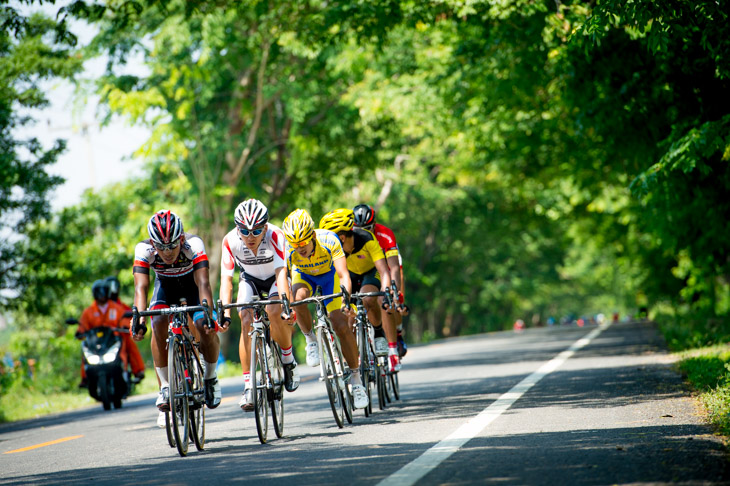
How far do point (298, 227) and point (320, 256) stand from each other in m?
0.75

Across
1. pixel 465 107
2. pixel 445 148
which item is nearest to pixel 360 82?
pixel 465 107

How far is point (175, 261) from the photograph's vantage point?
28.1ft

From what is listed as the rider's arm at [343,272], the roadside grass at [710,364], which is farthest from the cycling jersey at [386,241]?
the roadside grass at [710,364]

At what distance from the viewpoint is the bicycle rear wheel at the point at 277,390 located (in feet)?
28.1

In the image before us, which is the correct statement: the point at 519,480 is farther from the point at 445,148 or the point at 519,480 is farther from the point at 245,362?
the point at 445,148

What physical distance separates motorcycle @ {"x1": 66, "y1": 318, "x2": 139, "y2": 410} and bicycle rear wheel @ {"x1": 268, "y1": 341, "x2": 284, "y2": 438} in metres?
6.53

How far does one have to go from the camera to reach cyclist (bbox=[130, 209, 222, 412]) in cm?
816

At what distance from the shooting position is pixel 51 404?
58.6 feet

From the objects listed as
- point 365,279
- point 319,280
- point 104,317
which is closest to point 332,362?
point 319,280

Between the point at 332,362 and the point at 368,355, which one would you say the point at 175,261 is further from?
the point at 368,355

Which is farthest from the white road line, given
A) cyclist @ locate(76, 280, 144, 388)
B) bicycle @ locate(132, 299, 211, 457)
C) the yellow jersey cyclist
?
cyclist @ locate(76, 280, 144, 388)

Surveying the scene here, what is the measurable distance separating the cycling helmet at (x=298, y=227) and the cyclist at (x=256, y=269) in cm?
13

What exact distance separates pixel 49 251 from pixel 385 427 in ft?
46.5

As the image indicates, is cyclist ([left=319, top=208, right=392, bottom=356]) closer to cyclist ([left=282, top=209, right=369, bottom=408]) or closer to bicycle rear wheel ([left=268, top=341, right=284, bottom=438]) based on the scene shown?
cyclist ([left=282, top=209, right=369, bottom=408])
